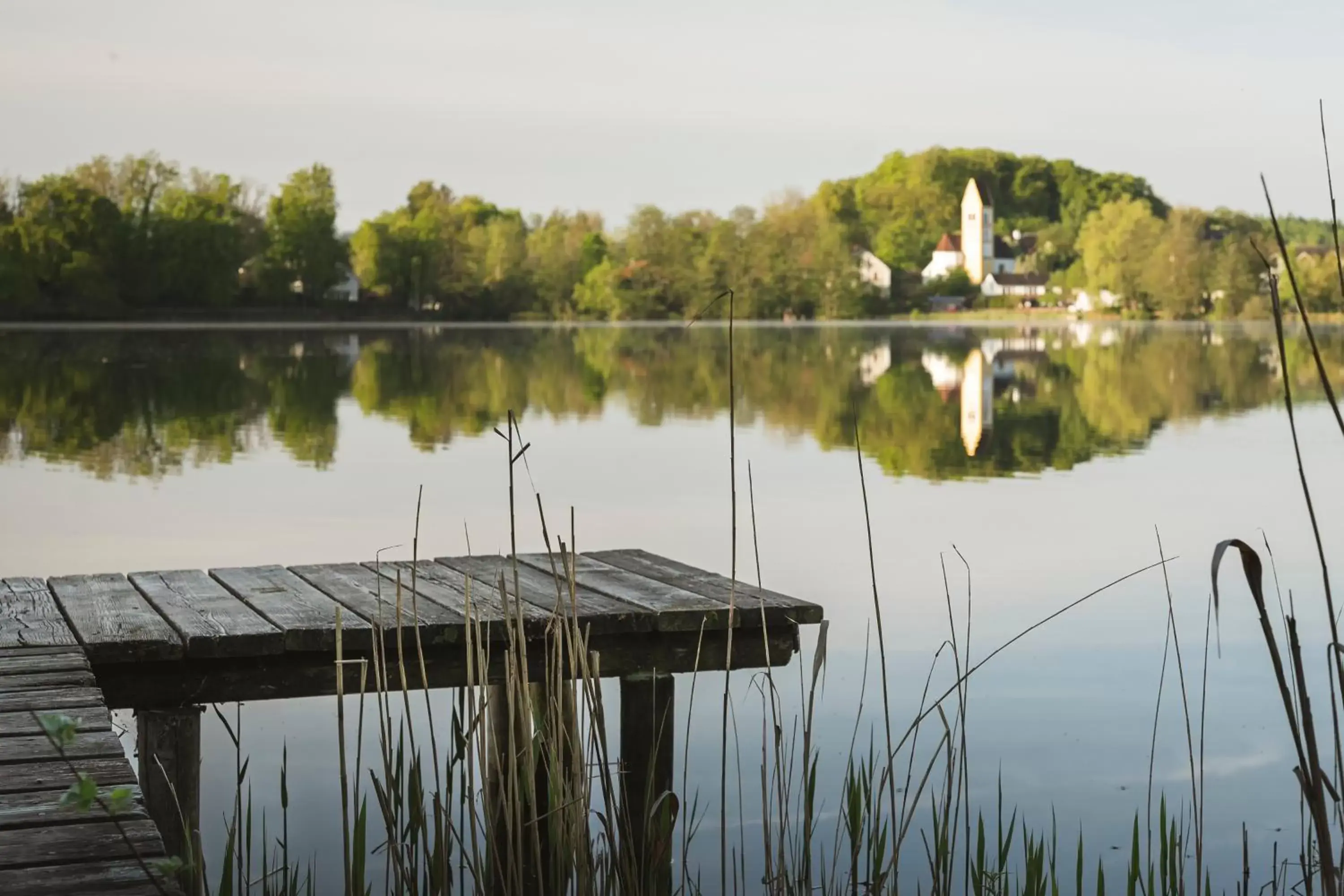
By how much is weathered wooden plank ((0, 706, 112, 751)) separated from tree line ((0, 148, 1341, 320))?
5608 centimetres

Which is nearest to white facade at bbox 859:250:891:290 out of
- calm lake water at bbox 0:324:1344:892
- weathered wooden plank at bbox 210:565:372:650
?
calm lake water at bbox 0:324:1344:892

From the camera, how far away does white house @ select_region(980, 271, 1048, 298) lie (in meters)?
110

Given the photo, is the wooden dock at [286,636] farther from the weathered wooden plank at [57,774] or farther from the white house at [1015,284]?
the white house at [1015,284]

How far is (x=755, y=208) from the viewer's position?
9275cm

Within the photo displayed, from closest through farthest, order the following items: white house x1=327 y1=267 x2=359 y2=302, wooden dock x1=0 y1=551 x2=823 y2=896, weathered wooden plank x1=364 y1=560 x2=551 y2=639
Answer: wooden dock x1=0 y1=551 x2=823 y2=896 < weathered wooden plank x1=364 y1=560 x2=551 y2=639 < white house x1=327 y1=267 x2=359 y2=302

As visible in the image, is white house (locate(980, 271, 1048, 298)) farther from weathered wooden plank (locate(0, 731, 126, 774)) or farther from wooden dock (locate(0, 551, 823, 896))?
weathered wooden plank (locate(0, 731, 126, 774))

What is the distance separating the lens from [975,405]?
848 inches

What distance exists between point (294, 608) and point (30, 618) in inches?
24.8

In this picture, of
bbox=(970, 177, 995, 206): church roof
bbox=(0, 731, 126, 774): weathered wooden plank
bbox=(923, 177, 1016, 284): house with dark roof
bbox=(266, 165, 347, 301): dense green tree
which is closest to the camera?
bbox=(0, 731, 126, 774): weathered wooden plank

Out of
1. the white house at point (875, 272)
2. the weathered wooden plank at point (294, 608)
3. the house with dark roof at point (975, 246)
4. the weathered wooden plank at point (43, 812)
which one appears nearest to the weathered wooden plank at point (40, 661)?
the weathered wooden plank at point (294, 608)

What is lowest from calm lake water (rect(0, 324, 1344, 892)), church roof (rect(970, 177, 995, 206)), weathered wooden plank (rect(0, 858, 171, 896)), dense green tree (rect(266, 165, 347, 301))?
calm lake water (rect(0, 324, 1344, 892))

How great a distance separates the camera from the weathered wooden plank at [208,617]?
12.0ft

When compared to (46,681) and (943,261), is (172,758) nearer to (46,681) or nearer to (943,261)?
(46,681)

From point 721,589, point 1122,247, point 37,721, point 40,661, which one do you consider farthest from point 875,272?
point 37,721
